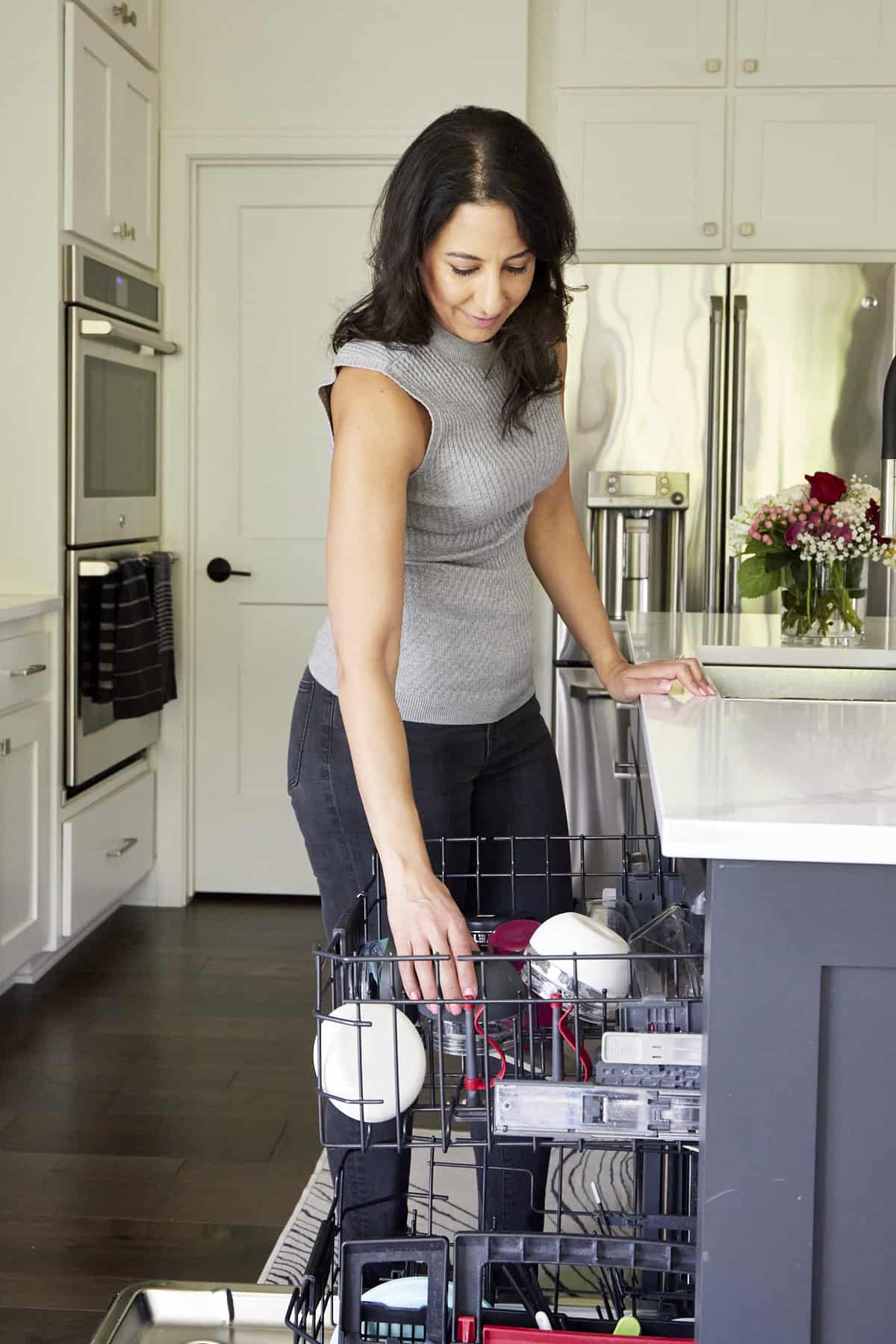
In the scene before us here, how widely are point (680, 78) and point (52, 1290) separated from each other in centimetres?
327

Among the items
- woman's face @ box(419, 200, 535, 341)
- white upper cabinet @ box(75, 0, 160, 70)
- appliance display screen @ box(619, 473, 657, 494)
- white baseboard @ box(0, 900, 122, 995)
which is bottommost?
white baseboard @ box(0, 900, 122, 995)

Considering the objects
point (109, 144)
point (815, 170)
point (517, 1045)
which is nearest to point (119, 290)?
point (109, 144)

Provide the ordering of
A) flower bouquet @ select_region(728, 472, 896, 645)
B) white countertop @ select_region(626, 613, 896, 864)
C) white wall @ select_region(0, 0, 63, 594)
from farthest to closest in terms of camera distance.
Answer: white wall @ select_region(0, 0, 63, 594) < flower bouquet @ select_region(728, 472, 896, 645) < white countertop @ select_region(626, 613, 896, 864)

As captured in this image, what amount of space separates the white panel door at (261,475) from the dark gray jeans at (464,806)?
2504mm

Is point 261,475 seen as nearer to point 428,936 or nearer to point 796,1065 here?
point 428,936

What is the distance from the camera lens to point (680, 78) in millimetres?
3857

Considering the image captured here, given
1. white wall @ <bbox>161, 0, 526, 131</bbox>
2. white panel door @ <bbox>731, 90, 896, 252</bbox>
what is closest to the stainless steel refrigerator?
white panel door @ <bbox>731, 90, 896, 252</bbox>

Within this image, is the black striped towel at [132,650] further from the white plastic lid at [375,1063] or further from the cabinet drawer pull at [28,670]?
the white plastic lid at [375,1063]

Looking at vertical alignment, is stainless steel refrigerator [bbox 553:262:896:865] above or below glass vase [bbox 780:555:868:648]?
above

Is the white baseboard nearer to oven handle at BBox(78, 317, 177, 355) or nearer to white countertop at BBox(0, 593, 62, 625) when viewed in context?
white countertop at BBox(0, 593, 62, 625)

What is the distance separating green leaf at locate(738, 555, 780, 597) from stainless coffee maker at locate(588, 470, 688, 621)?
3.77 feet

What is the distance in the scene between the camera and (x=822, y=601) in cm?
256

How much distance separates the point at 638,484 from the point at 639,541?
15 centimetres

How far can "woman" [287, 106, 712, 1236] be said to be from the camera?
135cm
